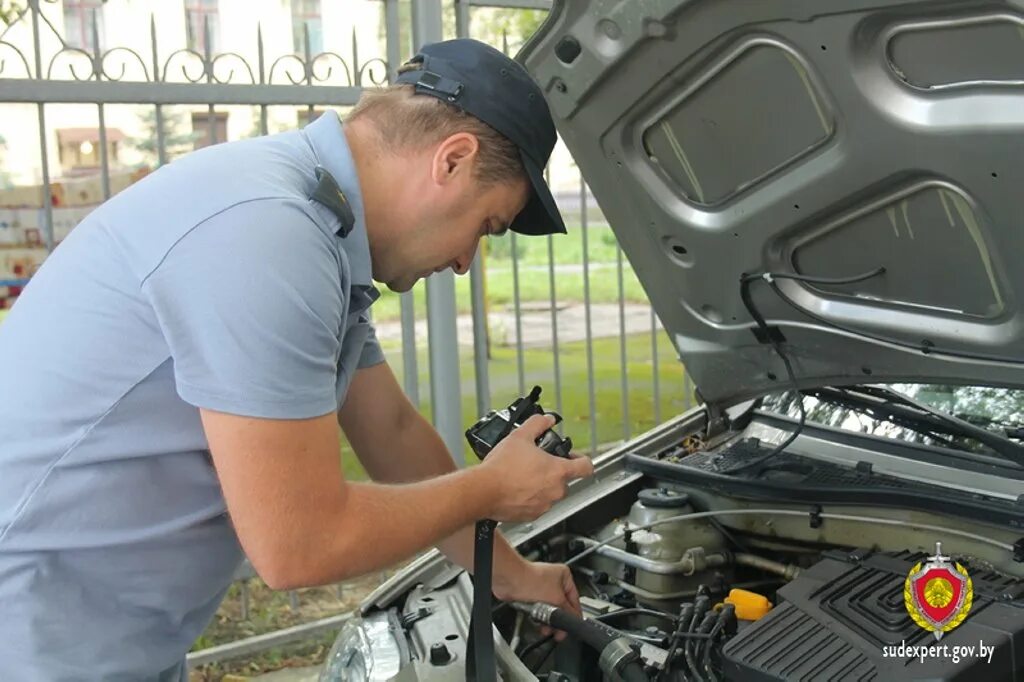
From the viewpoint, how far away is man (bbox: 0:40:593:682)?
1.36 meters

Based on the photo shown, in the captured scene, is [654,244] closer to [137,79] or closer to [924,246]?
[924,246]

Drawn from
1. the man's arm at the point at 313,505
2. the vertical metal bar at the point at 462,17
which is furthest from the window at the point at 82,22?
the man's arm at the point at 313,505

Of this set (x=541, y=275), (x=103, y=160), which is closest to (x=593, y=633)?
(x=103, y=160)

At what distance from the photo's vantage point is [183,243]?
4.57 ft

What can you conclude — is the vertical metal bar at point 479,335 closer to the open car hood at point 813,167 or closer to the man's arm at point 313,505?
the open car hood at point 813,167

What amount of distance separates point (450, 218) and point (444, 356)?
2.77 metres

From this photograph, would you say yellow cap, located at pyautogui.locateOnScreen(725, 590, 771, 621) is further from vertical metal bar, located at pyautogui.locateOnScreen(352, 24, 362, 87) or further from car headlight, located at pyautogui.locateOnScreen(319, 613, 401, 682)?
vertical metal bar, located at pyautogui.locateOnScreen(352, 24, 362, 87)

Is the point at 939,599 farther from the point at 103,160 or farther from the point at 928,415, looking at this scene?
the point at 103,160

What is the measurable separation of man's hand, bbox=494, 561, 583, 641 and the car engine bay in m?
0.07

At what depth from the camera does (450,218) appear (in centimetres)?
167

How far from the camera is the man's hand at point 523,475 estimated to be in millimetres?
1677

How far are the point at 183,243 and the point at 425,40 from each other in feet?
9.93

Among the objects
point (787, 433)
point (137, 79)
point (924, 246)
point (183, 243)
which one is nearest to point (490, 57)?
point (183, 243)

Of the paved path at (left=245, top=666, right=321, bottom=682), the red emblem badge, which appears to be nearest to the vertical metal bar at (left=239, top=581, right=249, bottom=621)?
the paved path at (left=245, top=666, right=321, bottom=682)
